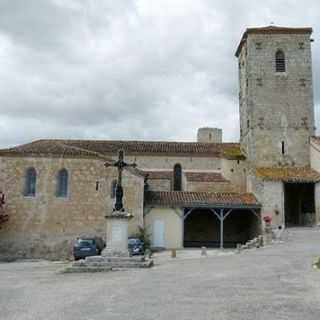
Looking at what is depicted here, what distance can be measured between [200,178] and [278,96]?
307 inches

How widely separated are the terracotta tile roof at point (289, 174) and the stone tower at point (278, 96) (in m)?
0.92

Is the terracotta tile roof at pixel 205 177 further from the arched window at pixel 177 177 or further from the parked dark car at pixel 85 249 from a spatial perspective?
the parked dark car at pixel 85 249

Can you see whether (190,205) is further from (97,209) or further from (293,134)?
(293,134)

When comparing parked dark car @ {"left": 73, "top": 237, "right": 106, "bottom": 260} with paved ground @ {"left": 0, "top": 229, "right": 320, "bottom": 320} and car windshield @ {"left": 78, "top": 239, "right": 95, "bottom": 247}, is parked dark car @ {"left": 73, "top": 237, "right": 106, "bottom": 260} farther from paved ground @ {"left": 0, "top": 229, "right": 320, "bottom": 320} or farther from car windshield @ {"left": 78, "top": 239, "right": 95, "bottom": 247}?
paved ground @ {"left": 0, "top": 229, "right": 320, "bottom": 320}

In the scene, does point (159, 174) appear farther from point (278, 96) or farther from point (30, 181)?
point (278, 96)

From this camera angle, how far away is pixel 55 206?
2620cm

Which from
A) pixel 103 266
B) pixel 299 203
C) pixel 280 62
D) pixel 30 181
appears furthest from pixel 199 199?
pixel 103 266

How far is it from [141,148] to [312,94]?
40.8 feet

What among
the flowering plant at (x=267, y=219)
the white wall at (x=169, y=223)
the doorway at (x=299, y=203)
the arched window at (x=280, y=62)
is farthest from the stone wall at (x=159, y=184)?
the arched window at (x=280, y=62)

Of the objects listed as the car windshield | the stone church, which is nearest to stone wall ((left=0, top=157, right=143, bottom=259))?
the stone church

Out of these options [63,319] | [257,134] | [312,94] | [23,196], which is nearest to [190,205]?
[257,134]

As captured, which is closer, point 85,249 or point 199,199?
point 85,249

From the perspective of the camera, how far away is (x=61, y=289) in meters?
10.9

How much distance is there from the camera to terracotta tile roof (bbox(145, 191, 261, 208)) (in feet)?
87.8
